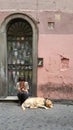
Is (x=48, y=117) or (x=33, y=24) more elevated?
(x=33, y=24)

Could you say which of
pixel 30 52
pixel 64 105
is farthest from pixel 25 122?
pixel 30 52

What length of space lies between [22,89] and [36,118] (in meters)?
2.84

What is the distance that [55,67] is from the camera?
50.2 feet

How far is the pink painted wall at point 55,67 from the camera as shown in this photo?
15.2 m

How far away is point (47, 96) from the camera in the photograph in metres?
15.3

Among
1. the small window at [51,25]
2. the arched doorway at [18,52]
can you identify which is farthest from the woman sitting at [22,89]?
the small window at [51,25]

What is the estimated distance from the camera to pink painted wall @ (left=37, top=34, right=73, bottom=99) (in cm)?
1523

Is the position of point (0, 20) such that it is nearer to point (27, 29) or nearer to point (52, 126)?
point (27, 29)

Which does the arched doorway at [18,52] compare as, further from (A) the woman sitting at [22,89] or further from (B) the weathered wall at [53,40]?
(A) the woman sitting at [22,89]

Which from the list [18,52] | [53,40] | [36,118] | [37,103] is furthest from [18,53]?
[36,118]

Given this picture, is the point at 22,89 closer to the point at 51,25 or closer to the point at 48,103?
the point at 48,103

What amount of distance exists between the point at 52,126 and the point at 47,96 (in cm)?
434

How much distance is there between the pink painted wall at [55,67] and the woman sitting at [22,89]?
51cm

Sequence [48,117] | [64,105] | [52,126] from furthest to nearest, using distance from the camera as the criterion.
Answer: [64,105] < [48,117] < [52,126]
